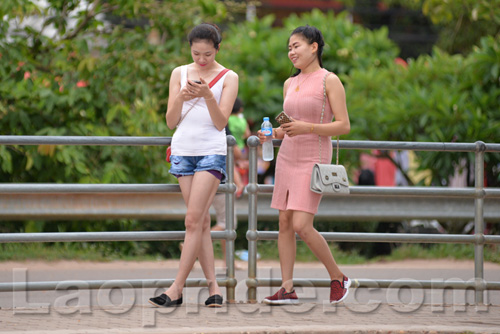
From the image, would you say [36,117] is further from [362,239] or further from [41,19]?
[362,239]

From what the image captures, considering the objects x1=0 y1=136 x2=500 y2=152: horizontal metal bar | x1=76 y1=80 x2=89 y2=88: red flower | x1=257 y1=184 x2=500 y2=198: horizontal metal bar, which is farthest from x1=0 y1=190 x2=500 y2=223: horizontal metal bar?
x1=0 y1=136 x2=500 y2=152: horizontal metal bar

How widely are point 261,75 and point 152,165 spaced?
3.42 m

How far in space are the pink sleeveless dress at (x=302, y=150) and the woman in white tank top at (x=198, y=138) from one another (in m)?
0.42

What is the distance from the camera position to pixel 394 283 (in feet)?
18.8

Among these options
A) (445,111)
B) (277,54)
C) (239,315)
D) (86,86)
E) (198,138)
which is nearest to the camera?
(239,315)

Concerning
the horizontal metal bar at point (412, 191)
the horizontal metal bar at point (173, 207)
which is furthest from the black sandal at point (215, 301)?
the horizontal metal bar at point (173, 207)

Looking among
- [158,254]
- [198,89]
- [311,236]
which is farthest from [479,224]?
[158,254]

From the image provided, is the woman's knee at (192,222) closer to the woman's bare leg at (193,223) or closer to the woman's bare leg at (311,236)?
the woman's bare leg at (193,223)

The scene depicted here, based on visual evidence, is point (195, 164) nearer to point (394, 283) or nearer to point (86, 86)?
point (394, 283)

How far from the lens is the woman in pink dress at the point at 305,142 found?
204 inches

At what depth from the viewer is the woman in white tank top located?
5102 mm

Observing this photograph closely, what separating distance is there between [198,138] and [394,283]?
184 cm

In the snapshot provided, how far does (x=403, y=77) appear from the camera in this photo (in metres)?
11.6

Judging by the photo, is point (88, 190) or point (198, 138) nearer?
point (198, 138)
